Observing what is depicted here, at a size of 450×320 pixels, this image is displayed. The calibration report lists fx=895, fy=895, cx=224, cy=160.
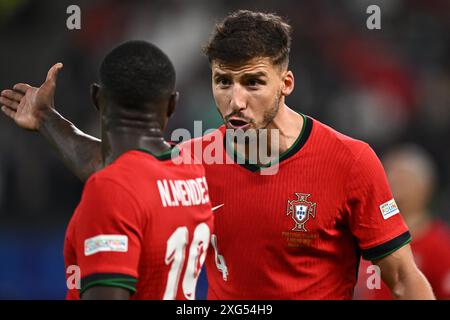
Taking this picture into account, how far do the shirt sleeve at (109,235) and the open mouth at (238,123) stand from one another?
1.33 m

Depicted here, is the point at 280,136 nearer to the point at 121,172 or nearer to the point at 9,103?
the point at 9,103

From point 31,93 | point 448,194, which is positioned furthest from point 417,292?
point 448,194

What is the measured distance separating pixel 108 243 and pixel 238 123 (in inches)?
58.1

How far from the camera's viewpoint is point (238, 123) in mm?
4512

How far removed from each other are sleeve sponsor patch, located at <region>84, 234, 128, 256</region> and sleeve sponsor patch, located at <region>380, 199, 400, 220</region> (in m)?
1.84

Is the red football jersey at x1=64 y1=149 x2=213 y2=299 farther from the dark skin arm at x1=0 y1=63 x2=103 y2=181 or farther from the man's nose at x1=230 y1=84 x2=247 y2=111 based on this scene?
the man's nose at x1=230 y1=84 x2=247 y2=111

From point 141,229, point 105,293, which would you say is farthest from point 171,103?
point 105,293

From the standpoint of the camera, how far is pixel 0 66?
1188 centimetres

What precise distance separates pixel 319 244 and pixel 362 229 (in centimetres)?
24

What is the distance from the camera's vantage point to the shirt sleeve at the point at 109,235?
3209 millimetres

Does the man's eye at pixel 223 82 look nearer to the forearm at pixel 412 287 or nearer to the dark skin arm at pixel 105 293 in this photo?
the forearm at pixel 412 287

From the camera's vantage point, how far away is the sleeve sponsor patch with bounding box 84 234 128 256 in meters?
3.20

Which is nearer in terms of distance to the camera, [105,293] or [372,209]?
[105,293]
